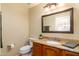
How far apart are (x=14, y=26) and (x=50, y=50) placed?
633 millimetres

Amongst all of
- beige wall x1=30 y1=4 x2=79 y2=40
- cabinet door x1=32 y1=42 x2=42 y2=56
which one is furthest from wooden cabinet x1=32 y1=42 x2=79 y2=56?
beige wall x1=30 y1=4 x2=79 y2=40

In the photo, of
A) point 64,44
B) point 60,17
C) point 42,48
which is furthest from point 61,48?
point 60,17

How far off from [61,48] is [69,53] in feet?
0.44

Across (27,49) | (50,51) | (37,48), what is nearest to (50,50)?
(50,51)

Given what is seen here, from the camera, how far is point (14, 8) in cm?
141

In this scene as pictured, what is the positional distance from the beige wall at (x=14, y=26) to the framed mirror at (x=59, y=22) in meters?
0.29

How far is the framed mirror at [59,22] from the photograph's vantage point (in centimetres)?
146

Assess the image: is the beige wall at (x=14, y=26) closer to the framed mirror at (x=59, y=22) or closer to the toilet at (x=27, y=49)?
the toilet at (x=27, y=49)

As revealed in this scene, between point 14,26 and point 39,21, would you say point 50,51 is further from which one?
point 14,26

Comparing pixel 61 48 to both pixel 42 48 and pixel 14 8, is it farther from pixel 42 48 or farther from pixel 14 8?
pixel 14 8

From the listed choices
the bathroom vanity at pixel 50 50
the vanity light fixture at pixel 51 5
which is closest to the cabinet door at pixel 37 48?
the bathroom vanity at pixel 50 50

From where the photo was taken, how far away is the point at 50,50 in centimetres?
146

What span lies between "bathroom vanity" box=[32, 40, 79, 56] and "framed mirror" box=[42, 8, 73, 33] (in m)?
0.21

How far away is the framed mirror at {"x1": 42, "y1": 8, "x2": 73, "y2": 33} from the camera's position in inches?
57.3
